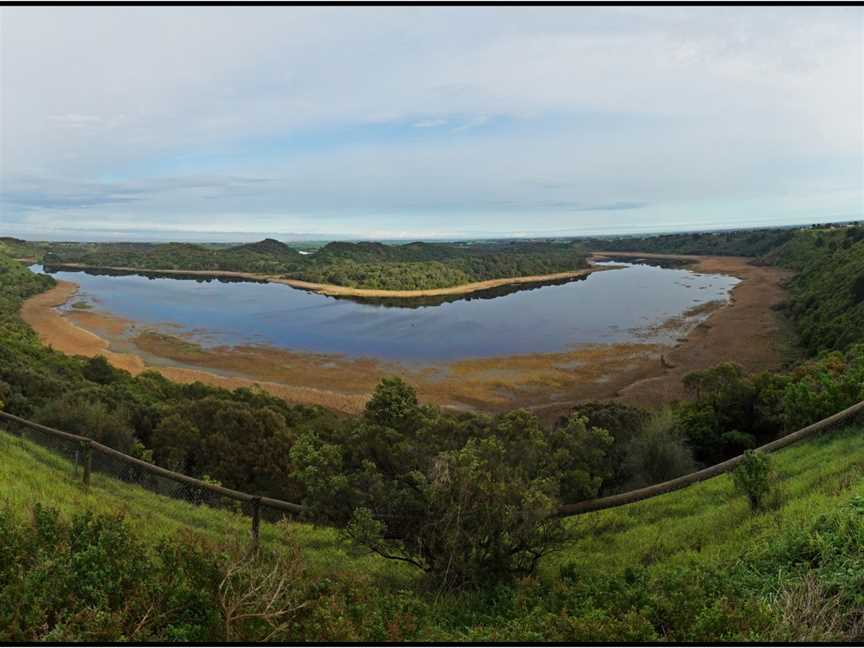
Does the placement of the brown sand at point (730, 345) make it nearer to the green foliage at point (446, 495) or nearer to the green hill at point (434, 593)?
the green hill at point (434, 593)

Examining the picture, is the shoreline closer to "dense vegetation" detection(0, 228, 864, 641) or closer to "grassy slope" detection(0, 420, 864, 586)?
"grassy slope" detection(0, 420, 864, 586)

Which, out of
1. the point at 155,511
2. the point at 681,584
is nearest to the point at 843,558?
the point at 681,584

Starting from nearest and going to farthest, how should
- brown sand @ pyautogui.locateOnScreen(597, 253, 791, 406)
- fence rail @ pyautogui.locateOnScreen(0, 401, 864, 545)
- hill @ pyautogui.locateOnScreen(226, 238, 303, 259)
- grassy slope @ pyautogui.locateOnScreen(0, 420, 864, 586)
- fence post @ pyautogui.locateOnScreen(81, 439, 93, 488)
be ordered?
1. grassy slope @ pyautogui.locateOnScreen(0, 420, 864, 586)
2. fence rail @ pyautogui.locateOnScreen(0, 401, 864, 545)
3. fence post @ pyautogui.locateOnScreen(81, 439, 93, 488)
4. brown sand @ pyautogui.locateOnScreen(597, 253, 791, 406)
5. hill @ pyautogui.locateOnScreen(226, 238, 303, 259)

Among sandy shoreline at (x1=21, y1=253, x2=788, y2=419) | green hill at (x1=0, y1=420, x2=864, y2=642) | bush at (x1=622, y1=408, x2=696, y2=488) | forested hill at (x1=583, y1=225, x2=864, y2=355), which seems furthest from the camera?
forested hill at (x1=583, y1=225, x2=864, y2=355)

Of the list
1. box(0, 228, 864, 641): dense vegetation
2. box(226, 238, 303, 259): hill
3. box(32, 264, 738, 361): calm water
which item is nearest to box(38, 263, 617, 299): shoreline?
box(32, 264, 738, 361): calm water

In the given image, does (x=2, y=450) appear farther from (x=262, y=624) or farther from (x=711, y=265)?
(x=711, y=265)

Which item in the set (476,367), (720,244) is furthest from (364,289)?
(720,244)
